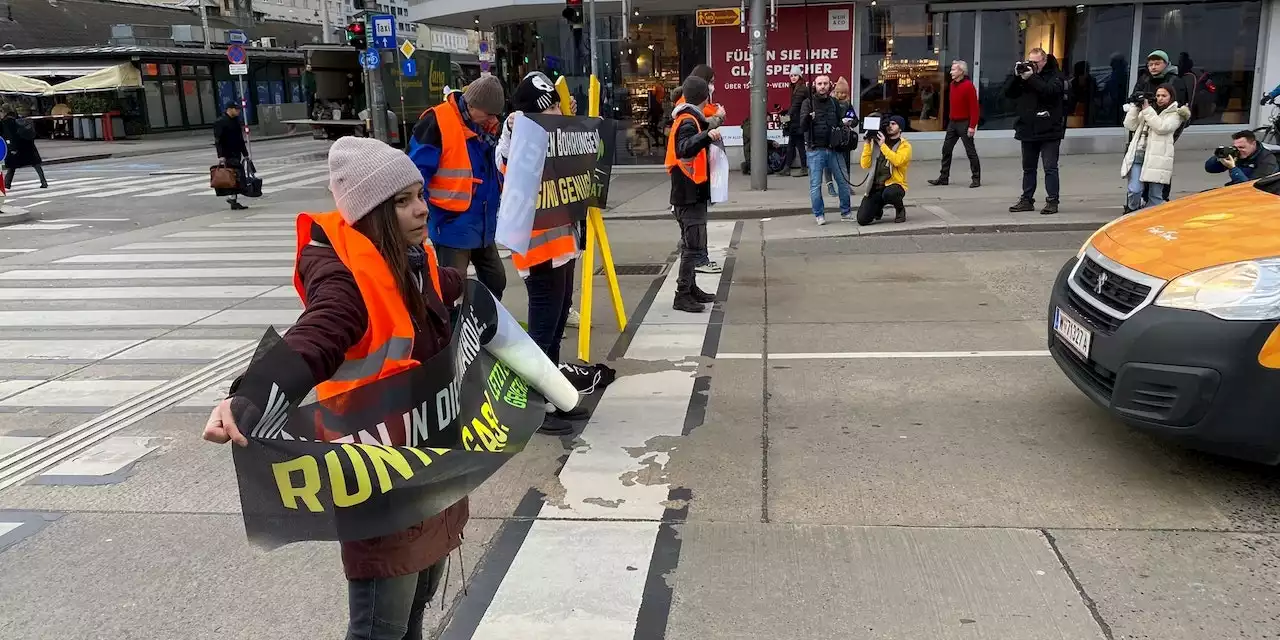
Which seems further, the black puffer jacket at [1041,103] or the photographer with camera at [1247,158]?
the black puffer jacket at [1041,103]

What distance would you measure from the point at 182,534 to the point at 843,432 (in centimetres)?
317

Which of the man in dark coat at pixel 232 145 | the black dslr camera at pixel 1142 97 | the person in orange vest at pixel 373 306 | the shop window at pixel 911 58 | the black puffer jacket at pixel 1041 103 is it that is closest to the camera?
the person in orange vest at pixel 373 306

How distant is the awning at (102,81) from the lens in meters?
34.4

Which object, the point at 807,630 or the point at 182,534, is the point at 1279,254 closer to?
the point at 807,630

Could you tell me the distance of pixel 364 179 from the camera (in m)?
2.32

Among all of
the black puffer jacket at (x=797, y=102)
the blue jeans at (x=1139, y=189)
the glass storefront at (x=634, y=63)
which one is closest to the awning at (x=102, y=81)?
the glass storefront at (x=634, y=63)

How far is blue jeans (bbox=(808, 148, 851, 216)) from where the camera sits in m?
11.5

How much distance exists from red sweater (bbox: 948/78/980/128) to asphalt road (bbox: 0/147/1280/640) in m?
7.82

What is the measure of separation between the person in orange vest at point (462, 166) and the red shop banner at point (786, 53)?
45.3 ft

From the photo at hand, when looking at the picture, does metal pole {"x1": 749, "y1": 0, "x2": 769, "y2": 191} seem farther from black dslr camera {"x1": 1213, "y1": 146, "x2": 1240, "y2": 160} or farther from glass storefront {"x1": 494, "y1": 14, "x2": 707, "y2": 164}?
black dslr camera {"x1": 1213, "y1": 146, "x2": 1240, "y2": 160}

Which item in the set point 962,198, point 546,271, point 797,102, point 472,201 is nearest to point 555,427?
point 546,271

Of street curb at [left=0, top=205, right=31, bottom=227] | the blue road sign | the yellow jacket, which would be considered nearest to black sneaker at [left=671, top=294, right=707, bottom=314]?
the yellow jacket

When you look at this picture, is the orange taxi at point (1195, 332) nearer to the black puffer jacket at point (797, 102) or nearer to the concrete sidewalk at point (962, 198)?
the concrete sidewalk at point (962, 198)

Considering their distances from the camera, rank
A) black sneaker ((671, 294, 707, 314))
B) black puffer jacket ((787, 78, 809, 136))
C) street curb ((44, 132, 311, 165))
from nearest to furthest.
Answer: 1. black sneaker ((671, 294, 707, 314))
2. black puffer jacket ((787, 78, 809, 136))
3. street curb ((44, 132, 311, 165))
